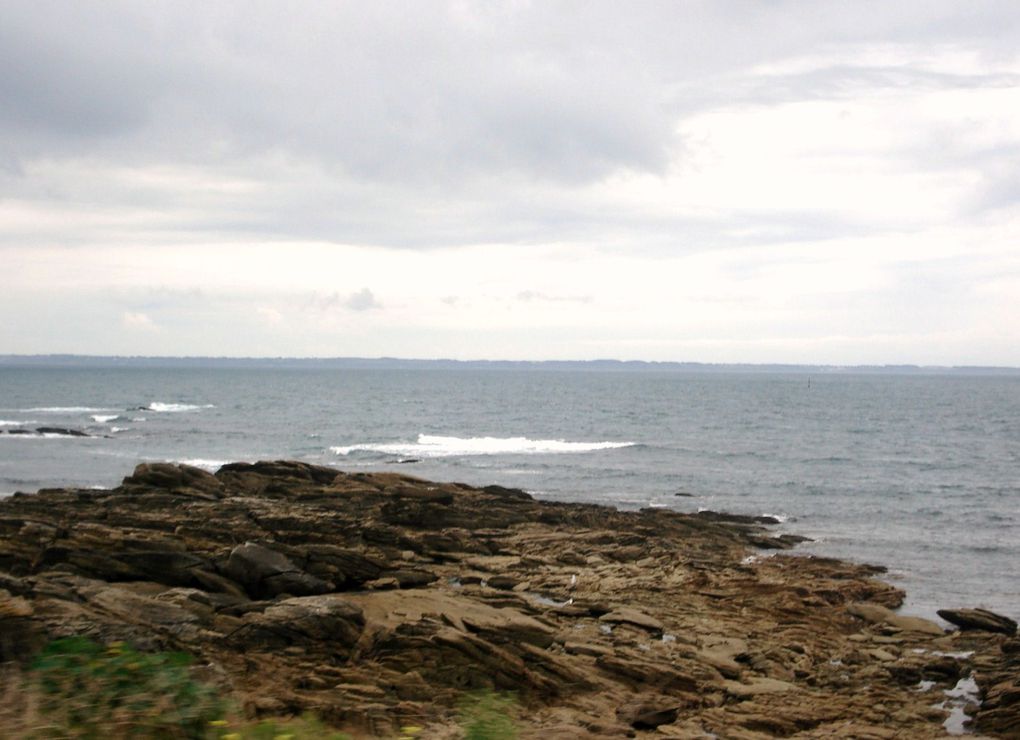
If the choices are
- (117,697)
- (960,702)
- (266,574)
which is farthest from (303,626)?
(960,702)

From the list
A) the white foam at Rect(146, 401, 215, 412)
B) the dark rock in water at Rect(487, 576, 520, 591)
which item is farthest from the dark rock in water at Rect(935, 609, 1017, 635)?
the white foam at Rect(146, 401, 215, 412)

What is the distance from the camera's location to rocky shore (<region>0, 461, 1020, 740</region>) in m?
14.1

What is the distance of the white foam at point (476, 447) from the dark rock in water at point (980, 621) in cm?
4082

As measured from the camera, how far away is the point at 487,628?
1681cm

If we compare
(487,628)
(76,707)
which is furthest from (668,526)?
(76,707)

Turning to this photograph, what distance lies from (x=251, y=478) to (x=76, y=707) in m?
29.2

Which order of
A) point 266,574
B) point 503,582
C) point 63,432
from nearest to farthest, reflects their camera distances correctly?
1. point 266,574
2. point 503,582
3. point 63,432

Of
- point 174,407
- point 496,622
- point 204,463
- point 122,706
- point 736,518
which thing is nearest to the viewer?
point 122,706

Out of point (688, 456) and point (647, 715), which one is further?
point (688, 456)

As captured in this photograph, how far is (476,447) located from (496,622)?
162 ft

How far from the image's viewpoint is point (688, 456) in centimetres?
5984

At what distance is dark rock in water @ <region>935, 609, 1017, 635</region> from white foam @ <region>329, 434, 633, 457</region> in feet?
134

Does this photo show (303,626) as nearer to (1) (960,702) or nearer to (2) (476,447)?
(1) (960,702)

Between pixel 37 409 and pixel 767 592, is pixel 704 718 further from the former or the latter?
pixel 37 409
